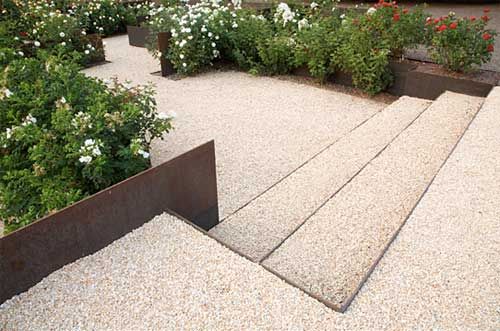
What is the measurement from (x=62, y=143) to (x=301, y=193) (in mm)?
1410

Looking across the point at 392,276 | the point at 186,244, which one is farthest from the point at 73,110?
the point at 392,276

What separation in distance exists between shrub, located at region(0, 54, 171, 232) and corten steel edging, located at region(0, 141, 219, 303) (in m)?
Result: 0.16

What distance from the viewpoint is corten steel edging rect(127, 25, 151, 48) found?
702cm

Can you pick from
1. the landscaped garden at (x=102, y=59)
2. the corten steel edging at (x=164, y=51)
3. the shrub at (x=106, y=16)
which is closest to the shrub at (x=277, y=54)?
the landscaped garden at (x=102, y=59)

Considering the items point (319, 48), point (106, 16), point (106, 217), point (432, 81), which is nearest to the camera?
point (106, 217)

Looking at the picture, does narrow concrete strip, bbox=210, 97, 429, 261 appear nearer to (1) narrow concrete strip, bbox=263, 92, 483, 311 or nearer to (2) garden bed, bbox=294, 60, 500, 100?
(1) narrow concrete strip, bbox=263, 92, 483, 311

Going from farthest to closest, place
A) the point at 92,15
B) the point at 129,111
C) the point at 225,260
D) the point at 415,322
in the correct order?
the point at 92,15, the point at 129,111, the point at 225,260, the point at 415,322

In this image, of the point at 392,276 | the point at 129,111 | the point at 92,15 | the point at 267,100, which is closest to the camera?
the point at 392,276

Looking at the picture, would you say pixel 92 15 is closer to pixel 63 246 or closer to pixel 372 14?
pixel 372 14

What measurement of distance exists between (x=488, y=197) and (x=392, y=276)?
830 millimetres

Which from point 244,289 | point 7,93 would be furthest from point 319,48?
point 244,289

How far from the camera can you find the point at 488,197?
1.99 meters

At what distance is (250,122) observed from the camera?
12.7ft

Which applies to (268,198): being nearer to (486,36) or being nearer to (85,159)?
(85,159)
